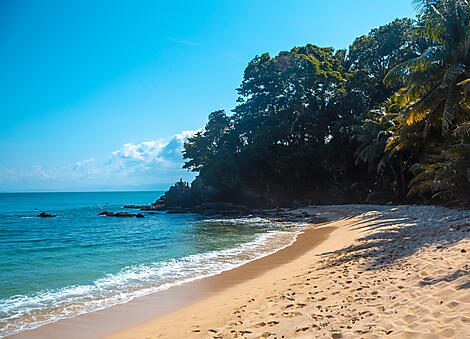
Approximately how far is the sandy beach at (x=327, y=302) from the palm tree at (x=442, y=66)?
733 centimetres

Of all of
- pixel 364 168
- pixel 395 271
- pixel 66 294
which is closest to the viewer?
pixel 395 271

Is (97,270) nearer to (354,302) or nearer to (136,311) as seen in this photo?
(136,311)

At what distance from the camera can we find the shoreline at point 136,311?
18.7ft

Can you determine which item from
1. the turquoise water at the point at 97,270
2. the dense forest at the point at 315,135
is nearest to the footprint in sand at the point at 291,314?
the turquoise water at the point at 97,270

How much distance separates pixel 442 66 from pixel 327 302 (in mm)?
14997

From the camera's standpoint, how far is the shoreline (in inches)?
224

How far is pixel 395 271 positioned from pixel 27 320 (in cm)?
804

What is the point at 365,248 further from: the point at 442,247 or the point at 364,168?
the point at 364,168

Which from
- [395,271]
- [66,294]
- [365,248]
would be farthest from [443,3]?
[66,294]

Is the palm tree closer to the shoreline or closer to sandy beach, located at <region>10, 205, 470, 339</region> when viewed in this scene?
sandy beach, located at <region>10, 205, 470, 339</region>

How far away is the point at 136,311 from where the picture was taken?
6.66 meters

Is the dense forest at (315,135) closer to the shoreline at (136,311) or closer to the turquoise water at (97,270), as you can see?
the turquoise water at (97,270)

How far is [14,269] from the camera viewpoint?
11.6 meters

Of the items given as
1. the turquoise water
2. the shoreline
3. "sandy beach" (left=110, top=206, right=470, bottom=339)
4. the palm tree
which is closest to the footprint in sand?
"sandy beach" (left=110, top=206, right=470, bottom=339)
